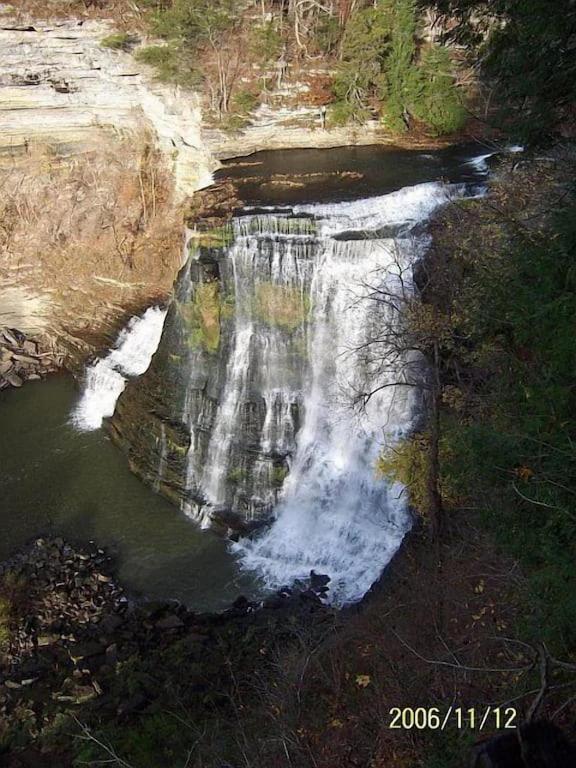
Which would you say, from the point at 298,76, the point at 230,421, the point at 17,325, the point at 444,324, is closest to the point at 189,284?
the point at 230,421

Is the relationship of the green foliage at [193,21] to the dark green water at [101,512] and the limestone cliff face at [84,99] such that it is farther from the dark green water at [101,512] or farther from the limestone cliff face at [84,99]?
the dark green water at [101,512]

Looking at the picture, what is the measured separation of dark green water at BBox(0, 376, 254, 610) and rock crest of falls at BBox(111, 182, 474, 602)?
0.68 m

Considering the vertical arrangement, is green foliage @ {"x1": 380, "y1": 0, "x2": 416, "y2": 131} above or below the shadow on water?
above

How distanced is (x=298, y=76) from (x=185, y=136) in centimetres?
491

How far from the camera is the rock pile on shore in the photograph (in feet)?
72.1

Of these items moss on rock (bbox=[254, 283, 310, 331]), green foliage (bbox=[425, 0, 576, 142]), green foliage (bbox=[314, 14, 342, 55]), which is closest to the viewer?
green foliage (bbox=[425, 0, 576, 142])

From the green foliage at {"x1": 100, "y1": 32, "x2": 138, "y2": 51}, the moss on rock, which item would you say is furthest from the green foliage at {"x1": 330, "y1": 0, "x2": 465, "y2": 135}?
the moss on rock

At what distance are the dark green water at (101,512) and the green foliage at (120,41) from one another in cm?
1242

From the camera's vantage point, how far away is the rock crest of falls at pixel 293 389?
14711 mm

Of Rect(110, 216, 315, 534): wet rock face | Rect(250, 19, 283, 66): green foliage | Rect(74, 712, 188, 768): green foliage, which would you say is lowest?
Rect(74, 712, 188, 768): green foliage

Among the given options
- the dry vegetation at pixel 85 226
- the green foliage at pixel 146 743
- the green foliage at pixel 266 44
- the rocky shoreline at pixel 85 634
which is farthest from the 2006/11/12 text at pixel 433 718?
the green foliage at pixel 266 44

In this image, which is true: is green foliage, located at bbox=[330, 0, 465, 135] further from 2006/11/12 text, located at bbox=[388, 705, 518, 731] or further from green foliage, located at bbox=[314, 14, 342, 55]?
2006/11/12 text, located at bbox=[388, 705, 518, 731]

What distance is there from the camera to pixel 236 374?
16.7m

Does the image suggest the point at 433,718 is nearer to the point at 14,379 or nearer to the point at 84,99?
the point at 14,379
